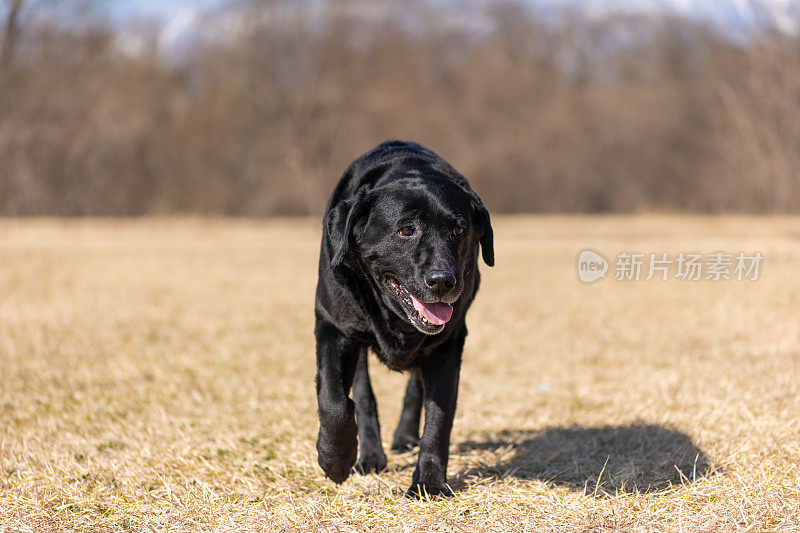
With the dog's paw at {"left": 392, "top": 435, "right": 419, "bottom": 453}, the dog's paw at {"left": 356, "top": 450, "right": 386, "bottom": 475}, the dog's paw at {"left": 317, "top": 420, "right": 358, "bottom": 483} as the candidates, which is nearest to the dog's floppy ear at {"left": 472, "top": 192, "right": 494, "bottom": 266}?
the dog's paw at {"left": 317, "top": 420, "right": 358, "bottom": 483}

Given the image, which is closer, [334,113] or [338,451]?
[338,451]

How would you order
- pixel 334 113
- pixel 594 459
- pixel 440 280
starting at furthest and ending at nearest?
pixel 334 113
pixel 594 459
pixel 440 280

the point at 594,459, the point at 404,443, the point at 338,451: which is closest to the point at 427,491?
the point at 338,451

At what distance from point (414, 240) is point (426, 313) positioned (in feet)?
0.88

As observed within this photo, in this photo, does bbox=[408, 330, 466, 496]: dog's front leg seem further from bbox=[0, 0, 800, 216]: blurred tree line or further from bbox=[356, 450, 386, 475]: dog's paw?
bbox=[0, 0, 800, 216]: blurred tree line

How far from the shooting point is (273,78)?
24.4 meters

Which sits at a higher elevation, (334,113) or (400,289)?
(334,113)

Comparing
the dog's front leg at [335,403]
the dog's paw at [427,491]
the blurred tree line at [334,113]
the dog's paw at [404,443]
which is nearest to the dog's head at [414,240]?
the dog's front leg at [335,403]

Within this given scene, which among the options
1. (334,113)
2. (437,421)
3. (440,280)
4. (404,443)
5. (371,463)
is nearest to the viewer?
(440,280)

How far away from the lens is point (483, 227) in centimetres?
314

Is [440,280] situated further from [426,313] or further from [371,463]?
[371,463]

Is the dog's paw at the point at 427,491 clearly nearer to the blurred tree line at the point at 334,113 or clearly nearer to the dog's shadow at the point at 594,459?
the dog's shadow at the point at 594,459

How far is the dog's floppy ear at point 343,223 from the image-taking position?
2.91 meters

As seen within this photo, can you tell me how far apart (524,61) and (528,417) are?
27.6 m
